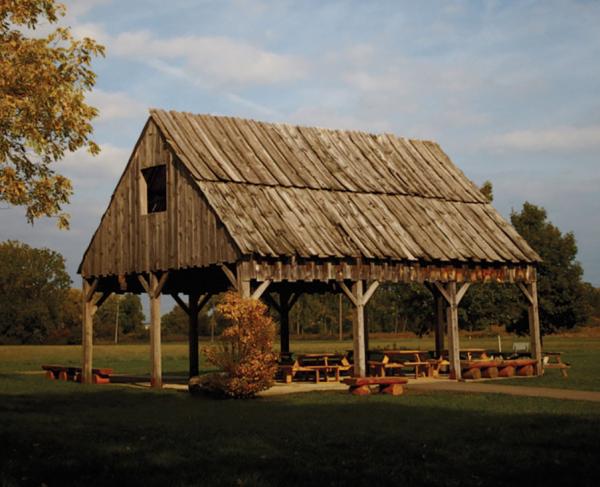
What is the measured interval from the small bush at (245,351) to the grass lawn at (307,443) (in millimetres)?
2339

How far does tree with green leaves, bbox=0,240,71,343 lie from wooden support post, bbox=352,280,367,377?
279 feet

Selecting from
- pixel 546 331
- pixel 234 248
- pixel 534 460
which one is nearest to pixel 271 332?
pixel 234 248

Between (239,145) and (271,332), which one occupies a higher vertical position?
(239,145)

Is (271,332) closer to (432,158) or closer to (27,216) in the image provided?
(27,216)

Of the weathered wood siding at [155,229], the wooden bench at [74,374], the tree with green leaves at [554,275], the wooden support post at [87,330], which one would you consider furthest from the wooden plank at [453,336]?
the tree with green leaves at [554,275]

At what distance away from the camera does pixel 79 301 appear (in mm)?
123875

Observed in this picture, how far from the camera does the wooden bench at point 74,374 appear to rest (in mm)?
30834

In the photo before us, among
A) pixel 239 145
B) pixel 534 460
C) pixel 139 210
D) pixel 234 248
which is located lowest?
pixel 534 460

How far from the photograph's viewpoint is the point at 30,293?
385ft

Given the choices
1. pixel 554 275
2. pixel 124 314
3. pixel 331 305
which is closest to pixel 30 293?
pixel 124 314

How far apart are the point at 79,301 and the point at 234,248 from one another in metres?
104

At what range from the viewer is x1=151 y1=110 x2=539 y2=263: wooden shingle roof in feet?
86.5

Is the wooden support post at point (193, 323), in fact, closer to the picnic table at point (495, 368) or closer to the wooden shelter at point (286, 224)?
the wooden shelter at point (286, 224)

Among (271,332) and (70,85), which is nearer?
(271,332)
